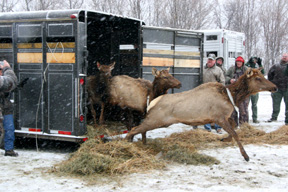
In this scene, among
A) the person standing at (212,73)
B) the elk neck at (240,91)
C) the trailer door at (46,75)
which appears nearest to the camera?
the trailer door at (46,75)

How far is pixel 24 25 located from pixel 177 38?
4327mm

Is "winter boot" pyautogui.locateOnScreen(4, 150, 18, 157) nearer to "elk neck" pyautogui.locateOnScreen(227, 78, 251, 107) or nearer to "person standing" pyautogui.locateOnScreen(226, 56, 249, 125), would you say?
"elk neck" pyautogui.locateOnScreen(227, 78, 251, 107)

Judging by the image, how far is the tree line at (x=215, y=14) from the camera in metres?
26.6

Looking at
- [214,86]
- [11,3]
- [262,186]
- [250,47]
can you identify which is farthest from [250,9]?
[262,186]

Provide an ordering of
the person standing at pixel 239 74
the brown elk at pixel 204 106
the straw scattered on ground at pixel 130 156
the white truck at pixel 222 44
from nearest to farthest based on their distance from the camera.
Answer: the straw scattered on ground at pixel 130 156 < the brown elk at pixel 204 106 < the person standing at pixel 239 74 < the white truck at pixel 222 44

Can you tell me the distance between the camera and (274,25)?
3509 centimetres

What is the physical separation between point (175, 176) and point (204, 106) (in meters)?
1.75

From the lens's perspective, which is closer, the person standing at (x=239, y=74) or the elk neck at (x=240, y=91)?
the elk neck at (x=240, y=91)

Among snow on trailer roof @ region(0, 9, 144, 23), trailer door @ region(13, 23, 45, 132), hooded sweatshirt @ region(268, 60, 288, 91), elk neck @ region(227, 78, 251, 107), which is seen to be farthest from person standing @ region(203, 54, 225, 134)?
trailer door @ region(13, 23, 45, 132)

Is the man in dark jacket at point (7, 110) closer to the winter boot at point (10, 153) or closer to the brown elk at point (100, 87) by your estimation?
the winter boot at point (10, 153)

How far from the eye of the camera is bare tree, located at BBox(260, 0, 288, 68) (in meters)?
33.7

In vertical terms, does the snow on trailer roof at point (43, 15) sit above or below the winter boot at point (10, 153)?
above

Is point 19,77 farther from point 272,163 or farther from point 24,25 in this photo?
point 272,163

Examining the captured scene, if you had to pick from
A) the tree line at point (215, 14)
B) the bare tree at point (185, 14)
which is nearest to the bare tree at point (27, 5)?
the tree line at point (215, 14)
